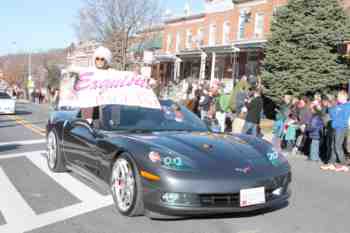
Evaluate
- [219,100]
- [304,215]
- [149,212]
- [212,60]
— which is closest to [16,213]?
[149,212]

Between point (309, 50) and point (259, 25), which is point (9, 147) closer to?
point (309, 50)

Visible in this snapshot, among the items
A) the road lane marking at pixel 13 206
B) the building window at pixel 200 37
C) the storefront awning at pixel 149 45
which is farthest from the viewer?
the storefront awning at pixel 149 45

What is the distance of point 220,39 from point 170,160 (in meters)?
29.6

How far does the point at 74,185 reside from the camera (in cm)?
656

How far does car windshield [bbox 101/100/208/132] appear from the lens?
5.82 metres

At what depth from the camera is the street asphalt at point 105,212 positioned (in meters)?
4.70

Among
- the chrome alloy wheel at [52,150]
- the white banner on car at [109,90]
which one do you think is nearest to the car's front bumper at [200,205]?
the white banner on car at [109,90]

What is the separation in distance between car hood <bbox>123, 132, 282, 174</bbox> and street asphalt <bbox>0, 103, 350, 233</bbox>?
0.63m

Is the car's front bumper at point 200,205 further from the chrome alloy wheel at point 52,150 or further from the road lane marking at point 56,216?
the chrome alloy wheel at point 52,150

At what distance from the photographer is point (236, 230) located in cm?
461

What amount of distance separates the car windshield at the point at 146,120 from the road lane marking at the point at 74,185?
3.08 ft

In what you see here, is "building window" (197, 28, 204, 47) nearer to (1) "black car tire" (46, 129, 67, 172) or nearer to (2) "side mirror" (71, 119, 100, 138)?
(1) "black car tire" (46, 129, 67, 172)

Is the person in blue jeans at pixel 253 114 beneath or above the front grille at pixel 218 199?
above

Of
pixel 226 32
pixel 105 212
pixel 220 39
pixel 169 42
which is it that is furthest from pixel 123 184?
pixel 169 42
